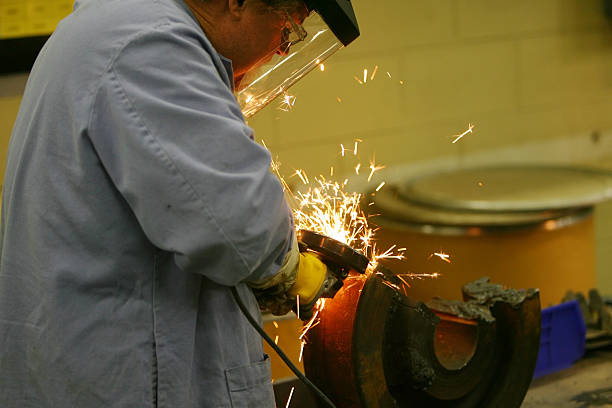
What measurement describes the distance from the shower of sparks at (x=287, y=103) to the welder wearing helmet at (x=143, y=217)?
1748 mm

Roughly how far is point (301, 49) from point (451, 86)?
207 cm

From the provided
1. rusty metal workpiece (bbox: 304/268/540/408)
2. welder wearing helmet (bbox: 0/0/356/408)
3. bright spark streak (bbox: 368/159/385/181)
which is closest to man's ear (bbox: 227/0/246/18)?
welder wearing helmet (bbox: 0/0/356/408)

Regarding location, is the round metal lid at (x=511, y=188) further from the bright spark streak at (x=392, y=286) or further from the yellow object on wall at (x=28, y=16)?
the yellow object on wall at (x=28, y=16)

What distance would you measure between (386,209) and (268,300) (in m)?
1.40

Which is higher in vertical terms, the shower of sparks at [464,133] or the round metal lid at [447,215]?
the shower of sparks at [464,133]

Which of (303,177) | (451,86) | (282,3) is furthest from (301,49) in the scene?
(451,86)

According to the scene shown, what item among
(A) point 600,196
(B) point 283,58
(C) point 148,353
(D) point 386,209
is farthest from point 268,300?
(A) point 600,196

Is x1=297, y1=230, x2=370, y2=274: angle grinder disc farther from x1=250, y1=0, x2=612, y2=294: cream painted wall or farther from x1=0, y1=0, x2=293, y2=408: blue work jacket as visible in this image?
x1=250, y1=0, x2=612, y2=294: cream painted wall

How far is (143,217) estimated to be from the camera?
105 cm

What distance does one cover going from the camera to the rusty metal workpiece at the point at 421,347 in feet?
4.56

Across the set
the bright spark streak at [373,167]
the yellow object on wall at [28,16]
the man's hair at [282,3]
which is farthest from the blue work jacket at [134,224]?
the bright spark streak at [373,167]

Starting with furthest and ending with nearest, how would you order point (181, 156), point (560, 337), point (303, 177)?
point (303, 177) < point (560, 337) < point (181, 156)

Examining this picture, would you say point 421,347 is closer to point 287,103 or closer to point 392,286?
point 392,286

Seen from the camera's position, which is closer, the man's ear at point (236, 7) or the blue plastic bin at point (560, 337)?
the man's ear at point (236, 7)
